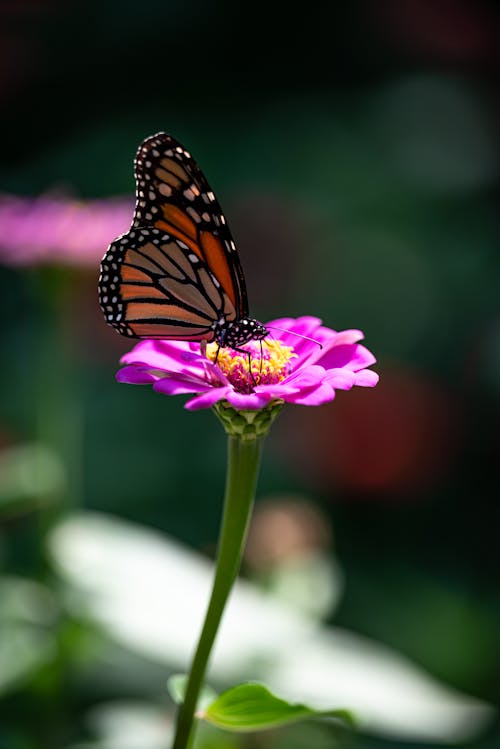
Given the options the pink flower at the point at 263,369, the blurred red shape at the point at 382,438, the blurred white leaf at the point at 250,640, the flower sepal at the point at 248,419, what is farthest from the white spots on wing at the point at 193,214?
the blurred red shape at the point at 382,438

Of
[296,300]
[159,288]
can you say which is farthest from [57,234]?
[296,300]

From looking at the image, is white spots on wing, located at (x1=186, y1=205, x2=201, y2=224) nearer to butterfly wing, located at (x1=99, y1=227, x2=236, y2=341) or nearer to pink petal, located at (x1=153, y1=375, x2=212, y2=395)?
butterfly wing, located at (x1=99, y1=227, x2=236, y2=341)

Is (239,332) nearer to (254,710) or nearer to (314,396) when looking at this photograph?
(314,396)

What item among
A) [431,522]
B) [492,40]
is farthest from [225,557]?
[492,40]

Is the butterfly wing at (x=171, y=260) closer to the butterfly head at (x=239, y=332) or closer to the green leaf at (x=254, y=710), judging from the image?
the butterfly head at (x=239, y=332)

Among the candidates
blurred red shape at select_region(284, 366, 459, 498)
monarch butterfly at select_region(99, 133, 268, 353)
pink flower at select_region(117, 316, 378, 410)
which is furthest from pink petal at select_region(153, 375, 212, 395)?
blurred red shape at select_region(284, 366, 459, 498)
